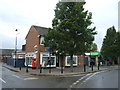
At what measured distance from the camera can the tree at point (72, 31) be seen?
18.6m

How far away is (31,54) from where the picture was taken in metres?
27.3

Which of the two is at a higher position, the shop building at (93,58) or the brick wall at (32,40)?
the brick wall at (32,40)

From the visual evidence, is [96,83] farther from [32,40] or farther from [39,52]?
[32,40]

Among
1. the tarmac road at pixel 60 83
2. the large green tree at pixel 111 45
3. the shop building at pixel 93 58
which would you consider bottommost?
the tarmac road at pixel 60 83

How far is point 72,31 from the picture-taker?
748 inches

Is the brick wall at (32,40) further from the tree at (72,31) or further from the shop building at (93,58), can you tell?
the shop building at (93,58)

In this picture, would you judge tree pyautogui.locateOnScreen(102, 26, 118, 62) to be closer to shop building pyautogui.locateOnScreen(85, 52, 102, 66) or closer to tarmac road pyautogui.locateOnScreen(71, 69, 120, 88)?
shop building pyautogui.locateOnScreen(85, 52, 102, 66)

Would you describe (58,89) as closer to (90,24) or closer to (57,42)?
(57,42)

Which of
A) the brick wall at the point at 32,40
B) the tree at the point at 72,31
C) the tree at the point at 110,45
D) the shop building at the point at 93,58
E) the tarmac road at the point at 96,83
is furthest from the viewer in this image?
the shop building at the point at 93,58

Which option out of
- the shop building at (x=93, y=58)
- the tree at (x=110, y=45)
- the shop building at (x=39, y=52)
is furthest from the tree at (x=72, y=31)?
the tree at (x=110, y=45)

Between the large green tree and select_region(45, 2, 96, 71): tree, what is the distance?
15.4 m

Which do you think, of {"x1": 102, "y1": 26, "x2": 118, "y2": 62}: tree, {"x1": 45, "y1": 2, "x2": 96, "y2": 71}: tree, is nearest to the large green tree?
{"x1": 102, "y1": 26, "x2": 118, "y2": 62}: tree

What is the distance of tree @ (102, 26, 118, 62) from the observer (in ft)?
110

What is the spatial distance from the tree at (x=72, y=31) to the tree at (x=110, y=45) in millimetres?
15355
